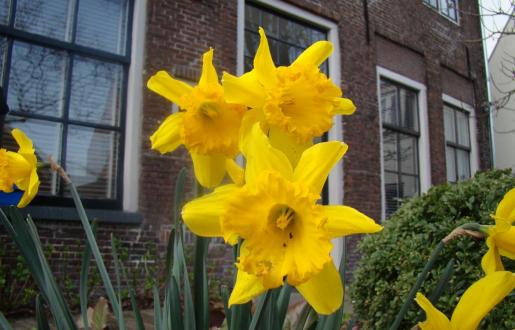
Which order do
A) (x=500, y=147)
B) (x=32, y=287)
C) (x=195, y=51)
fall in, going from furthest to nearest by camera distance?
(x=500, y=147) < (x=195, y=51) < (x=32, y=287)


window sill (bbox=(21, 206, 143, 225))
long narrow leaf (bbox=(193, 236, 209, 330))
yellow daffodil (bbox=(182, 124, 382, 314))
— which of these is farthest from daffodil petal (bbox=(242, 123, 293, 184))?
window sill (bbox=(21, 206, 143, 225))

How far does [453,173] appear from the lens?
8.66 meters

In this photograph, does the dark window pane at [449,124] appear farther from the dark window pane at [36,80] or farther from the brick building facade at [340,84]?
the dark window pane at [36,80]

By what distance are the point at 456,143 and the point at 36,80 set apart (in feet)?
24.6

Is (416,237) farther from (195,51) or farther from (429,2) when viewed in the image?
(429,2)

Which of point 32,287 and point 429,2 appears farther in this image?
point 429,2

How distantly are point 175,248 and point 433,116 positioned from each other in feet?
25.4

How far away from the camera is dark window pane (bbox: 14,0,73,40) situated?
395 cm

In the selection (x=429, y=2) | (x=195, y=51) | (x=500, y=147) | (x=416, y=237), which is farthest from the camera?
(x=500, y=147)

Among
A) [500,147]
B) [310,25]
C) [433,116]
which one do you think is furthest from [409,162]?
[500,147]

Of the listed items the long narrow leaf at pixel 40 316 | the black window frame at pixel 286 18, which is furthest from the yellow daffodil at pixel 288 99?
the black window frame at pixel 286 18

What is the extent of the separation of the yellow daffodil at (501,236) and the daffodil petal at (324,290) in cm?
26

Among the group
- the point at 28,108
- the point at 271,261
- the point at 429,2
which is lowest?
the point at 271,261

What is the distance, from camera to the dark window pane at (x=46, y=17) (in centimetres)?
395
